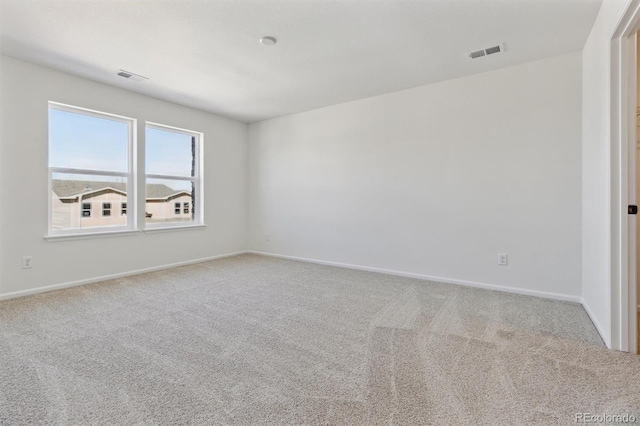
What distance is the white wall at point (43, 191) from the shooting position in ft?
10.3

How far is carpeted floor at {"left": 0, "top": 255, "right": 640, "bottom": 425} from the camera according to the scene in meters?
1.47

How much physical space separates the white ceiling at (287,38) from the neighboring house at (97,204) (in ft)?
4.39

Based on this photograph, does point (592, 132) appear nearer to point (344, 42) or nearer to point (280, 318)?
point (344, 42)

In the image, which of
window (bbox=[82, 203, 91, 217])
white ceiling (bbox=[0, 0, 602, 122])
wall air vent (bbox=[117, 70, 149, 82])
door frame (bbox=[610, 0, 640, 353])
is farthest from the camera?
window (bbox=[82, 203, 91, 217])

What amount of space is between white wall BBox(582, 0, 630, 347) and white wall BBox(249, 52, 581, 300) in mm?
221

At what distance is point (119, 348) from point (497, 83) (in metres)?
4.35

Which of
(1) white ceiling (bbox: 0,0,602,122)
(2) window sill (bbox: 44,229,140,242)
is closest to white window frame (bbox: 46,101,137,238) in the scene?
(2) window sill (bbox: 44,229,140,242)

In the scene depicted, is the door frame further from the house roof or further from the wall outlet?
the wall outlet

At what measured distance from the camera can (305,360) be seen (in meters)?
1.95
